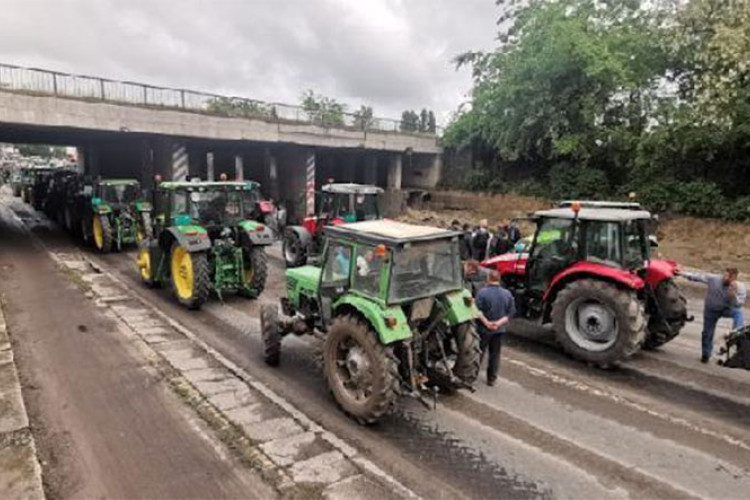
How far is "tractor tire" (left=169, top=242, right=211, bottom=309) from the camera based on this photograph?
9242 mm

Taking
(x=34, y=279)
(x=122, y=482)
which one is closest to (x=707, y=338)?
(x=122, y=482)

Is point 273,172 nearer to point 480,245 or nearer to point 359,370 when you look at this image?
point 480,245

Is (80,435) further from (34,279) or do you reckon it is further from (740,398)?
(34,279)

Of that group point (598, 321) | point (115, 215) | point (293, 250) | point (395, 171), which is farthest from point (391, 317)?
point (395, 171)

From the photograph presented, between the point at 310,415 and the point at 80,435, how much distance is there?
2304 mm

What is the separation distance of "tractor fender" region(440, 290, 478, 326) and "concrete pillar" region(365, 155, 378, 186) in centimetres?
2444

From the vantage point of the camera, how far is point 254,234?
32.6ft

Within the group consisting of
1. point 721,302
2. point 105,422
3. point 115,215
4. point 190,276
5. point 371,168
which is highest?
point 371,168

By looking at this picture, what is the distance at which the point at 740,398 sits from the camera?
246 inches

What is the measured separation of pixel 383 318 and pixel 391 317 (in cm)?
8

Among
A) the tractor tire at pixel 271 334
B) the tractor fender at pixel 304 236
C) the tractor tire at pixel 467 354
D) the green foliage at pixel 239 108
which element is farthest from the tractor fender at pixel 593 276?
the green foliage at pixel 239 108

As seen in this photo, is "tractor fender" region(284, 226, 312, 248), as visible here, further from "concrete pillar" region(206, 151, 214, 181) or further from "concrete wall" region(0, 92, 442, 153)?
"concrete pillar" region(206, 151, 214, 181)

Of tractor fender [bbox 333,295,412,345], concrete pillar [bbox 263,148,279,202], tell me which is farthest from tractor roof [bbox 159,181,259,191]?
concrete pillar [bbox 263,148,279,202]

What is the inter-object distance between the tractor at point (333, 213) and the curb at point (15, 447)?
293 inches
